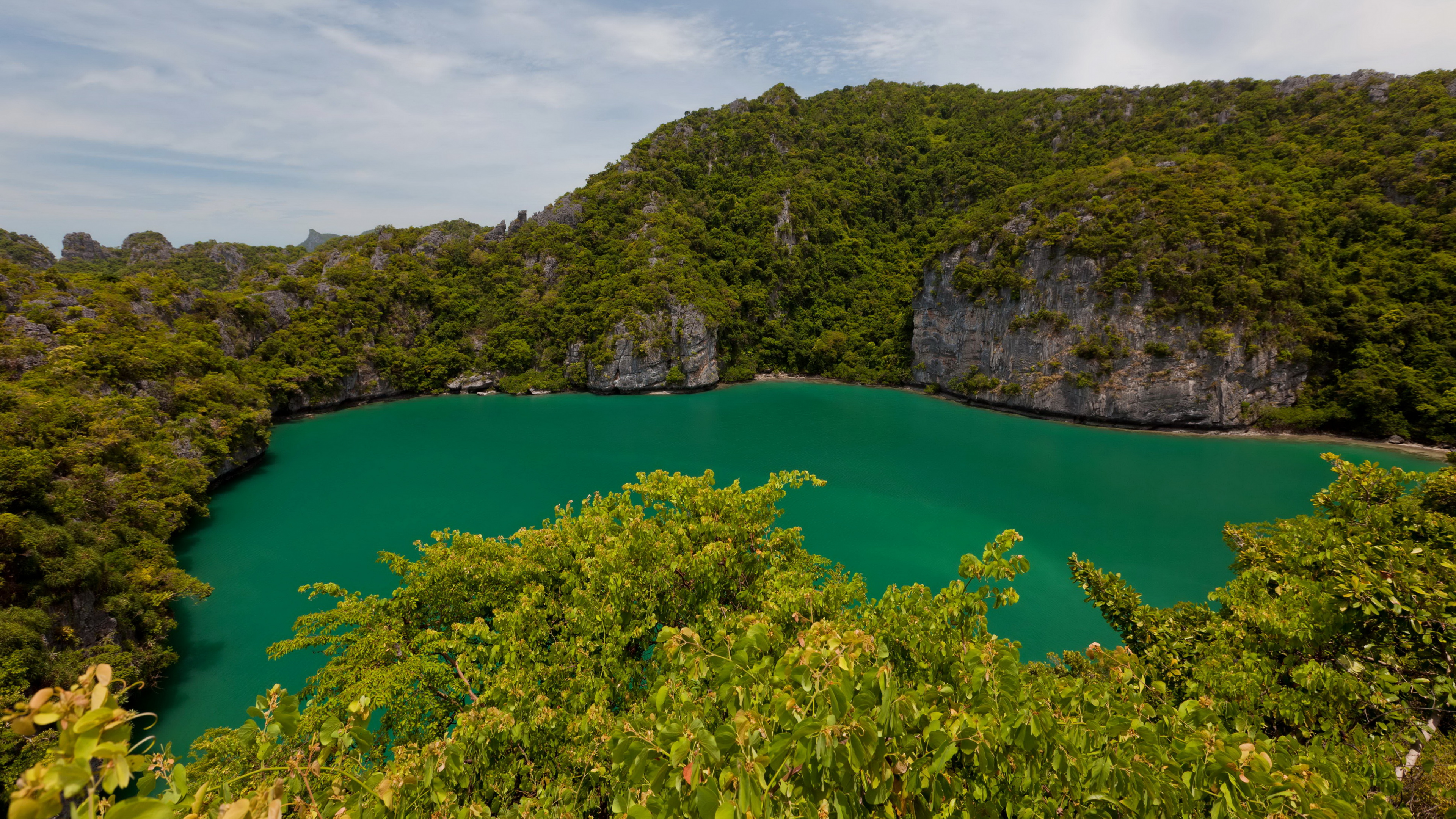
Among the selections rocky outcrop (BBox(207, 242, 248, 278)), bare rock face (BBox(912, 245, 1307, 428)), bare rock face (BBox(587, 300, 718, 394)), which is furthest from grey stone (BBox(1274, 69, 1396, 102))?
rocky outcrop (BBox(207, 242, 248, 278))

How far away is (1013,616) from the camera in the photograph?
565 inches

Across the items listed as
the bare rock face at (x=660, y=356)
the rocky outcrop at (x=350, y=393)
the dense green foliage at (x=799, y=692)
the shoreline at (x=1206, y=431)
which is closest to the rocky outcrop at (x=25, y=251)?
the rocky outcrop at (x=350, y=393)

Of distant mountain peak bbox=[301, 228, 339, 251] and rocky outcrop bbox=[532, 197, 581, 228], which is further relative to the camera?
distant mountain peak bbox=[301, 228, 339, 251]

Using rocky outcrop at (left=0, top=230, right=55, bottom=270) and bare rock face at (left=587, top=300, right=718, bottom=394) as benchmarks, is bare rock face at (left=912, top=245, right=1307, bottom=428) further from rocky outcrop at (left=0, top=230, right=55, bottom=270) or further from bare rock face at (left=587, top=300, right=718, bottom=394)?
rocky outcrop at (left=0, top=230, right=55, bottom=270)

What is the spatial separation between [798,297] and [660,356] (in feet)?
63.6

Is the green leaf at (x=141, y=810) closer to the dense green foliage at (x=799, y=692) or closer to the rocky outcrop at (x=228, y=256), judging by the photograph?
the dense green foliage at (x=799, y=692)

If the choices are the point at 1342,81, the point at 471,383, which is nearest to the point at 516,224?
the point at 471,383

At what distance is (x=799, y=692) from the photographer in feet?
7.95

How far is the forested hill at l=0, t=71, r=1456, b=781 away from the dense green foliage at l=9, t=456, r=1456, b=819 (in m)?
10.00

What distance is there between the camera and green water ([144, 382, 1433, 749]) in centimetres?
1443

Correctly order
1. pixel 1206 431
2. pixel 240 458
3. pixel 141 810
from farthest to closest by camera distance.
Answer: pixel 1206 431 → pixel 240 458 → pixel 141 810

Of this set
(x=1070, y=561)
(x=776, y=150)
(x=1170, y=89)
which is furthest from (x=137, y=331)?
(x=1170, y=89)

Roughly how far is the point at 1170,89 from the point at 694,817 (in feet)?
243

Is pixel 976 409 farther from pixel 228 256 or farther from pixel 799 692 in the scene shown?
pixel 228 256
